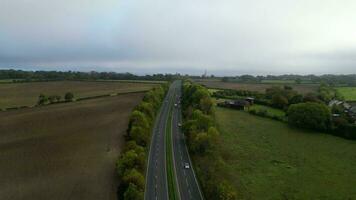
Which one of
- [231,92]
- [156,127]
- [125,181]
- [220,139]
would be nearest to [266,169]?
[220,139]

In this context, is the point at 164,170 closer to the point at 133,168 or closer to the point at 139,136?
the point at 133,168

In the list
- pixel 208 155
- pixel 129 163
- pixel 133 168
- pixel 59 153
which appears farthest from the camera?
pixel 59 153

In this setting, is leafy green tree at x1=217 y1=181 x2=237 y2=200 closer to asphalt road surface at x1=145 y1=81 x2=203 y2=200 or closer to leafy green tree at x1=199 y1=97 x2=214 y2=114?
asphalt road surface at x1=145 y1=81 x2=203 y2=200

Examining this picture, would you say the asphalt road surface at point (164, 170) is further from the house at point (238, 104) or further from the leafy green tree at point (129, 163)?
the house at point (238, 104)

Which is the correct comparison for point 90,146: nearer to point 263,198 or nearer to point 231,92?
point 263,198

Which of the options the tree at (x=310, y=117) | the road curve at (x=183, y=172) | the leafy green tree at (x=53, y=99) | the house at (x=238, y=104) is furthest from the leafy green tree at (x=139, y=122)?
the leafy green tree at (x=53, y=99)

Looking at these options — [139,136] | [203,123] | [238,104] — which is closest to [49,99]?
[139,136]

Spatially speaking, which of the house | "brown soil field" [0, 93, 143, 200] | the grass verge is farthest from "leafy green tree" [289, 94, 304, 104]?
"brown soil field" [0, 93, 143, 200]

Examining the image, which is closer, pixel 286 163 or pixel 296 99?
pixel 286 163
